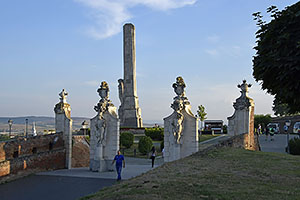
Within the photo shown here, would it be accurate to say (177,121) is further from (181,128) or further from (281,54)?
(281,54)

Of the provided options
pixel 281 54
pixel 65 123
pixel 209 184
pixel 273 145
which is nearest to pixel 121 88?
pixel 273 145

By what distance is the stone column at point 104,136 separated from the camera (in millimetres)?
19219

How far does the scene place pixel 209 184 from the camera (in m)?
6.78

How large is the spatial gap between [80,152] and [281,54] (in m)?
17.3

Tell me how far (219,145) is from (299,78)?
26.5ft

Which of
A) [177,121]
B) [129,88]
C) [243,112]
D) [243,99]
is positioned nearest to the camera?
[177,121]

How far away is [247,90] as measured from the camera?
21.8 m

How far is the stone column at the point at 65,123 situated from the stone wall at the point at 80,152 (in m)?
0.67

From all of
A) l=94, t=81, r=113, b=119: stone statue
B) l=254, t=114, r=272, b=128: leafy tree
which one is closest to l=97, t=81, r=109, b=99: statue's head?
l=94, t=81, r=113, b=119: stone statue

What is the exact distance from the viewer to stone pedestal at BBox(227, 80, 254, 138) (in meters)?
21.6

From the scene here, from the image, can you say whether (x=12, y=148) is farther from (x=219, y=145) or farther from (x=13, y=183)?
(x=219, y=145)

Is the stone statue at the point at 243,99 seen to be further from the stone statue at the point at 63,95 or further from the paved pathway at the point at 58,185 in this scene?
the stone statue at the point at 63,95

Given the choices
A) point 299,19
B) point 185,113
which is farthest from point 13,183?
point 299,19

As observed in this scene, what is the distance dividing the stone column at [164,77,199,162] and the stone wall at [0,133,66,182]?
7.46 m
